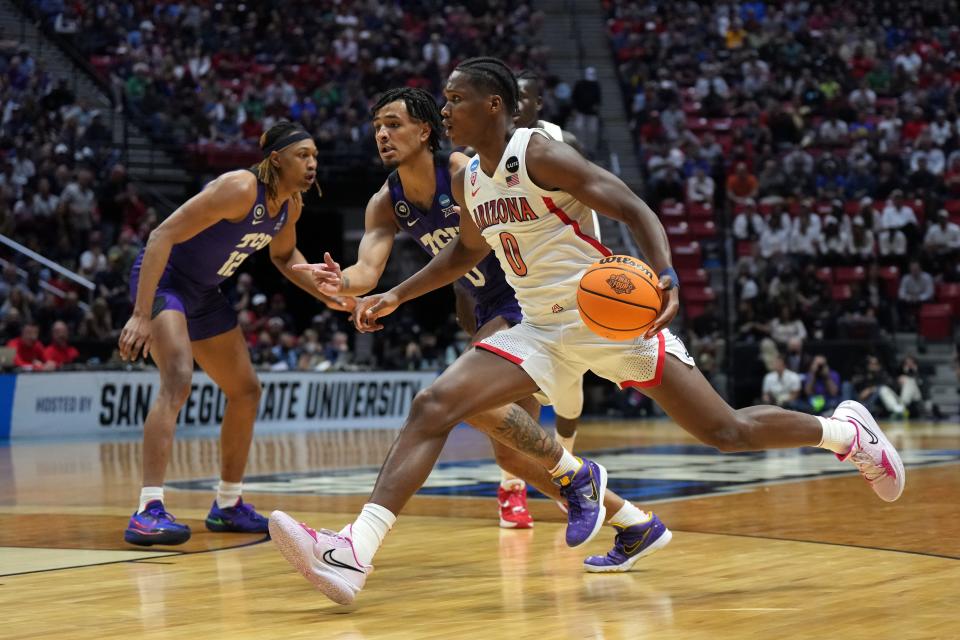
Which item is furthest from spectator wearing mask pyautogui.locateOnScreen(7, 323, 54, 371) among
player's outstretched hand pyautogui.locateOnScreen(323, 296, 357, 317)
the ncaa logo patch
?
player's outstretched hand pyautogui.locateOnScreen(323, 296, 357, 317)

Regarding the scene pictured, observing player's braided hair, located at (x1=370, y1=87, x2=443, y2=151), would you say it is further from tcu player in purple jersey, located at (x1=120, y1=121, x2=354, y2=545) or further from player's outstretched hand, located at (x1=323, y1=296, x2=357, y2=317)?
player's outstretched hand, located at (x1=323, y1=296, x2=357, y2=317)

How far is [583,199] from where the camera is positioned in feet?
15.3

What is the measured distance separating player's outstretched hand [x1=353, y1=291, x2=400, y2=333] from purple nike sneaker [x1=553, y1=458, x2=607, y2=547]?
1006 mm

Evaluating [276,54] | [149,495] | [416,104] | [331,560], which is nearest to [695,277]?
[276,54]

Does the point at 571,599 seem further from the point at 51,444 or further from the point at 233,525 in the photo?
the point at 51,444

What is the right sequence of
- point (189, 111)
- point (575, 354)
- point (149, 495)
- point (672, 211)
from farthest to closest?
point (189, 111) → point (672, 211) → point (149, 495) → point (575, 354)

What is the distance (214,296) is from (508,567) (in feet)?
7.92

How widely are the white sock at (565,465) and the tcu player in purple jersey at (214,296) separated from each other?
172cm

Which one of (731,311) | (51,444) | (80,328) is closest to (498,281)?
(51,444)

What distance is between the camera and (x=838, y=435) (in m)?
5.09

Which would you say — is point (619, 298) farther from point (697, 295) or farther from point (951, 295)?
point (697, 295)

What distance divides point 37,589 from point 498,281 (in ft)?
8.89

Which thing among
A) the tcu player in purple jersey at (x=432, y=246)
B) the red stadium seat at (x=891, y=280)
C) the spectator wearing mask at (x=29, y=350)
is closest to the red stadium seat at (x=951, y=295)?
the red stadium seat at (x=891, y=280)

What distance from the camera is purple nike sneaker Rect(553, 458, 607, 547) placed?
5125 mm
